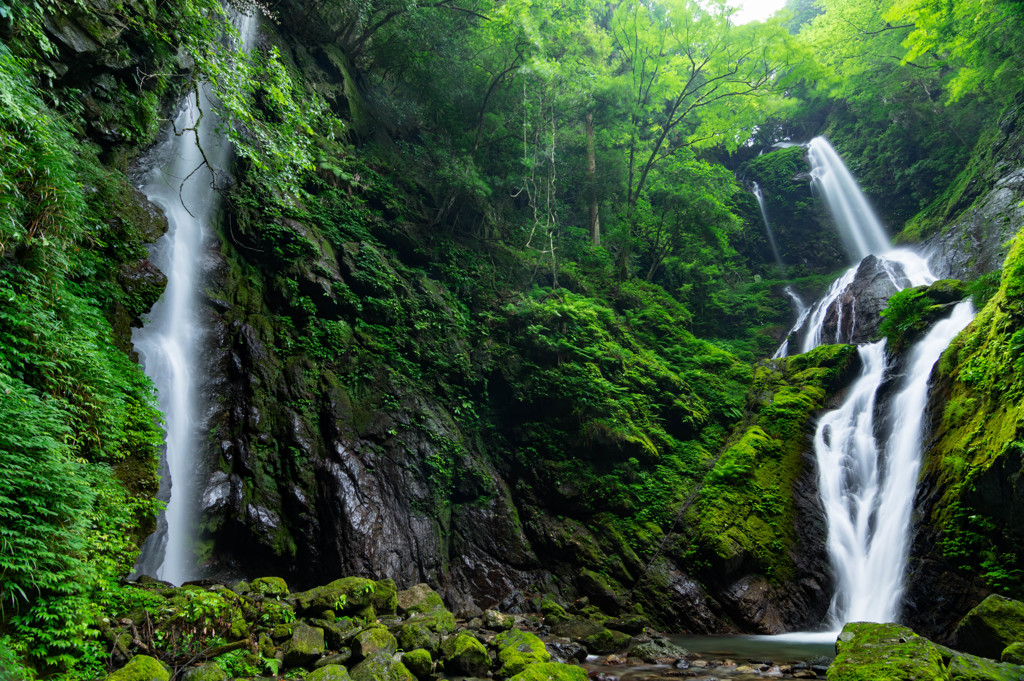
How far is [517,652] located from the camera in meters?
5.82

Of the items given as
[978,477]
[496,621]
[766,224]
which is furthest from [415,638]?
[766,224]

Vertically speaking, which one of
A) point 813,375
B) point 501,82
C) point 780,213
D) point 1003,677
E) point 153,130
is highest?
point 501,82

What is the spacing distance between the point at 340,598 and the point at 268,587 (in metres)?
0.89

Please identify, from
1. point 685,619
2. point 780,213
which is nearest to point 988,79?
point 780,213

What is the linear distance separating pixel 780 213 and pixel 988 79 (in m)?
Answer: 7.85

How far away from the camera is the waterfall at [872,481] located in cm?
801

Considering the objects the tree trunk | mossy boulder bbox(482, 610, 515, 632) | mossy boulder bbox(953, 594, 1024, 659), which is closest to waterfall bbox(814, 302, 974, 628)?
mossy boulder bbox(953, 594, 1024, 659)

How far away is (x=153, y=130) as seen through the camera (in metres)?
8.68

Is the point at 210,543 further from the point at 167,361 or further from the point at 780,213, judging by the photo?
the point at 780,213

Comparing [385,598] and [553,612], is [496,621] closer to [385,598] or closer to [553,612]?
[553,612]

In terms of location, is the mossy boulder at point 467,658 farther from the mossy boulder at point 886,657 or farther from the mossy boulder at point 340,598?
the mossy boulder at point 886,657

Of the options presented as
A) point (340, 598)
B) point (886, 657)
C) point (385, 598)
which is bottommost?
point (886, 657)

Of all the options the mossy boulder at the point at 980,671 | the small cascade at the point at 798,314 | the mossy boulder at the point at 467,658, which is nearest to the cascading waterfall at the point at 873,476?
the small cascade at the point at 798,314

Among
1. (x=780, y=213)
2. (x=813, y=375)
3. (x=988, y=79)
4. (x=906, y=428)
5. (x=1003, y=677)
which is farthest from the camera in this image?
(x=780, y=213)
